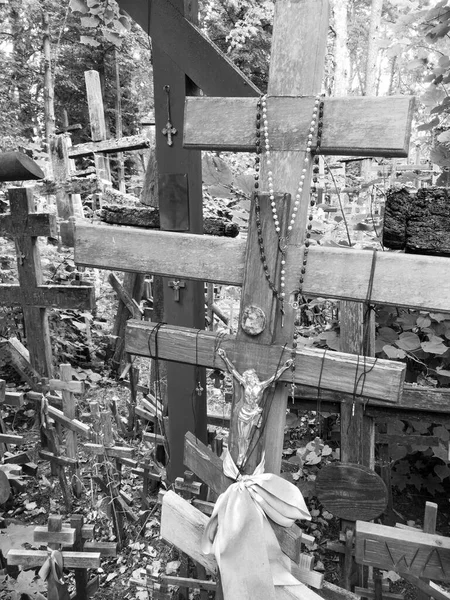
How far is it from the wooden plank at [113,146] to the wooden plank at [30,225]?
170 centimetres

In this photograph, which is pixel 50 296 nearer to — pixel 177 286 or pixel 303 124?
pixel 177 286

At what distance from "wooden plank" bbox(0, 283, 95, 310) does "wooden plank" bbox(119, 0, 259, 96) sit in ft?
7.07

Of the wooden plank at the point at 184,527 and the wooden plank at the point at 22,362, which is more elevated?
the wooden plank at the point at 184,527

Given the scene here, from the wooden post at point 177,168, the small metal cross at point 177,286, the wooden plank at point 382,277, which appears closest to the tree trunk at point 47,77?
the wooden post at point 177,168

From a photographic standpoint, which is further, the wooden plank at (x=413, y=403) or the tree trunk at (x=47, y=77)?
the tree trunk at (x=47, y=77)

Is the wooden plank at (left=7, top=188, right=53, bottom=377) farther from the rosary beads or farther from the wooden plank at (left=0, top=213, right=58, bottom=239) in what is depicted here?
the rosary beads

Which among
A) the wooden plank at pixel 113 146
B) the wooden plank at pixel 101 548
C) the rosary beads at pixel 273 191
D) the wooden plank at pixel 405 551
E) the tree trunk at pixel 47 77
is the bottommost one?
the wooden plank at pixel 101 548

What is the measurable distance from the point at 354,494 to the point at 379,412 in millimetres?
565

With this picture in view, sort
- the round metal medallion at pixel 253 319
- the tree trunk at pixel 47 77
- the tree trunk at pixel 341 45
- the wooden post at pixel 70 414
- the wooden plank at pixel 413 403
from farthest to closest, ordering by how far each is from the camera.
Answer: the tree trunk at pixel 47 77
the tree trunk at pixel 341 45
the wooden post at pixel 70 414
the wooden plank at pixel 413 403
the round metal medallion at pixel 253 319

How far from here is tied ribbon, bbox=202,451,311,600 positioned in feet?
5.13

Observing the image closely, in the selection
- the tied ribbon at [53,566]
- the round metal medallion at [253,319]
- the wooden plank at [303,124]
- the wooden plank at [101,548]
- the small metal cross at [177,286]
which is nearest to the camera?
the wooden plank at [303,124]

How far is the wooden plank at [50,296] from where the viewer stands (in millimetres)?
3980

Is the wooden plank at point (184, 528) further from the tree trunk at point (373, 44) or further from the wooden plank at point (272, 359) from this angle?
the tree trunk at point (373, 44)

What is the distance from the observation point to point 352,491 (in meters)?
2.15
